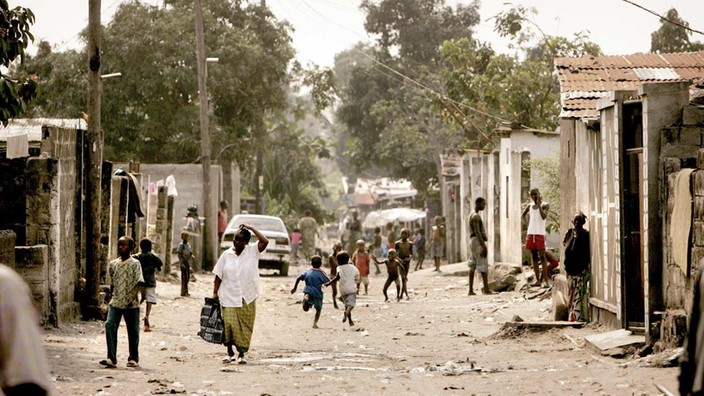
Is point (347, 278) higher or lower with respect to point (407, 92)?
lower

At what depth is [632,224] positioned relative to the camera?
11.5 m

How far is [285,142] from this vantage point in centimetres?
4578

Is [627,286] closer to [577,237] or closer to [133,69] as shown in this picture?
[577,237]

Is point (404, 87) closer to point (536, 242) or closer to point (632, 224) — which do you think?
point (536, 242)

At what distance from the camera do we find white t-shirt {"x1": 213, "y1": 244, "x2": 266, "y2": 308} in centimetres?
1102

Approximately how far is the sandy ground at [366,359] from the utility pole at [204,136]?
9.51m

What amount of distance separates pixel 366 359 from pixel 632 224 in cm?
344

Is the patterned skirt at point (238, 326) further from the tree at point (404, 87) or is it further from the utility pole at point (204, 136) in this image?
the tree at point (404, 87)

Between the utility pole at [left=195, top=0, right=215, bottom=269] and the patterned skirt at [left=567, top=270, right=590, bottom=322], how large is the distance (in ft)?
49.6

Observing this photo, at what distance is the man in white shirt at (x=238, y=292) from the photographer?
11.0m

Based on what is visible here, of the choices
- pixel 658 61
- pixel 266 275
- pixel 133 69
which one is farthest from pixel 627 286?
pixel 133 69

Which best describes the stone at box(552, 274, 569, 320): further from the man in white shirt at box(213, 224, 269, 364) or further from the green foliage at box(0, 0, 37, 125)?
the green foliage at box(0, 0, 37, 125)

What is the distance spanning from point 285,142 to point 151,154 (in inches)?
484

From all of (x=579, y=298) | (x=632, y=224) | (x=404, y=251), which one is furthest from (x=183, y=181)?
(x=632, y=224)
